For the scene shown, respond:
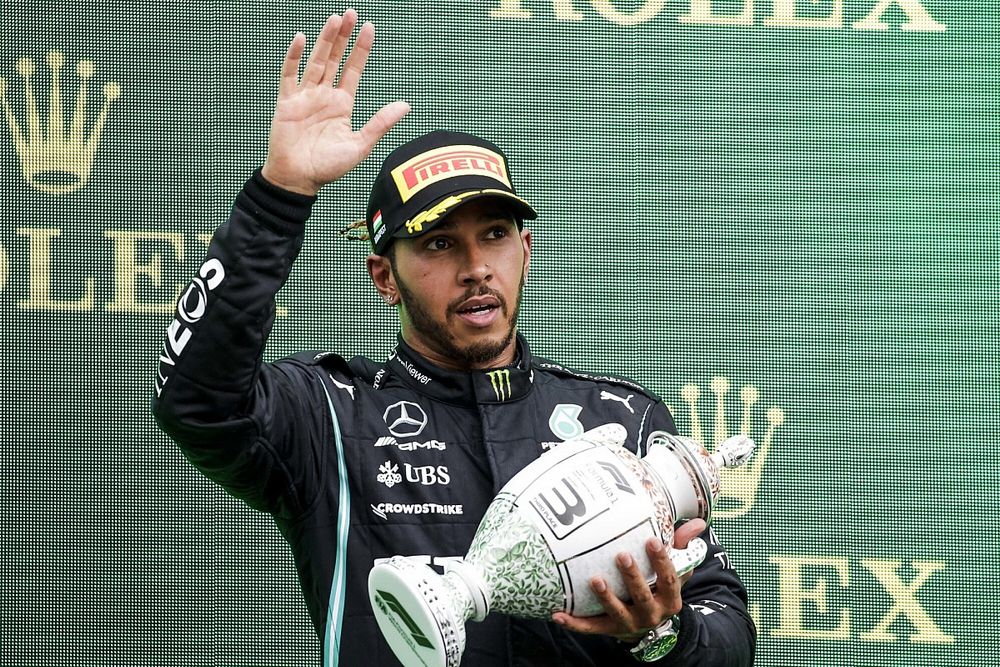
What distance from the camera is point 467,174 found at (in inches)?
66.4

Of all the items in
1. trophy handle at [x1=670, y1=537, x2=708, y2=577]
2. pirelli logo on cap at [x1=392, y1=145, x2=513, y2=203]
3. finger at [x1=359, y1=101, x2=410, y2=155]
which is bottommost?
trophy handle at [x1=670, y1=537, x2=708, y2=577]

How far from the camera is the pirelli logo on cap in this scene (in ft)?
5.57

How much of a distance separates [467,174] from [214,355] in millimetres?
450

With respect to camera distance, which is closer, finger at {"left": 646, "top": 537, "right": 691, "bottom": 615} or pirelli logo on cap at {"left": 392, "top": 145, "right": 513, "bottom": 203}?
finger at {"left": 646, "top": 537, "right": 691, "bottom": 615}

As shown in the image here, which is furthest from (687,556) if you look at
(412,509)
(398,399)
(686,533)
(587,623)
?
(398,399)

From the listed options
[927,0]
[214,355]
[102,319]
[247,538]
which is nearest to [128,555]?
[247,538]

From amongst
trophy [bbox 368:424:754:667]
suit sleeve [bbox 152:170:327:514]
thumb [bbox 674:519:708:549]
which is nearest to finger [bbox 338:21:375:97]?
suit sleeve [bbox 152:170:327:514]

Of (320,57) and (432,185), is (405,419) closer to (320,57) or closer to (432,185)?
(432,185)

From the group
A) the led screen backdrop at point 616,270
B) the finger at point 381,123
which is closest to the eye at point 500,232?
the finger at point 381,123

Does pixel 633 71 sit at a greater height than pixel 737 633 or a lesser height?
greater

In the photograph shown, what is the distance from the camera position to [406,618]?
1248mm

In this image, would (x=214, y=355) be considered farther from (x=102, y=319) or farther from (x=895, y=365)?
(x=895, y=365)

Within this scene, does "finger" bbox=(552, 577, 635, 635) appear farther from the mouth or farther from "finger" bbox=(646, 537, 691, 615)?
the mouth

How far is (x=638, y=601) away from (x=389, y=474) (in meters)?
0.43
